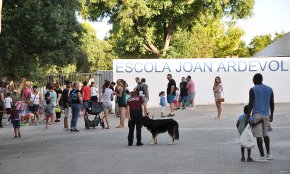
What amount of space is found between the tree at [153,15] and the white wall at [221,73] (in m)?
12.4

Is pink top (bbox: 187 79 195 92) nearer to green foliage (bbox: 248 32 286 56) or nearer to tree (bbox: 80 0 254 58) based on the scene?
tree (bbox: 80 0 254 58)

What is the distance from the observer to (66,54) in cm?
3077

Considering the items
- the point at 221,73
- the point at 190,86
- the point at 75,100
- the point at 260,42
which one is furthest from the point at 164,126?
the point at 260,42

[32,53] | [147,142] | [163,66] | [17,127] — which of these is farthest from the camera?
[163,66]

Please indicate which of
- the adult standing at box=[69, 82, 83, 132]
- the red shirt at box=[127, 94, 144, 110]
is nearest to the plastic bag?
the red shirt at box=[127, 94, 144, 110]

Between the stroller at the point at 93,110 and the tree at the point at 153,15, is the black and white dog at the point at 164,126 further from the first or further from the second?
the tree at the point at 153,15

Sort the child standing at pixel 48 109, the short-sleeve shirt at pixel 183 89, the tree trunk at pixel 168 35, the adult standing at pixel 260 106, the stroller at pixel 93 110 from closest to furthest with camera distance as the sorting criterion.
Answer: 1. the adult standing at pixel 260 106
2. the stroller at pixel 93 110
3. the child standing at pixel 48 109
4. the short-sleeve shirt at pixel 183 89
5. the tree trunk at pixel 168 35

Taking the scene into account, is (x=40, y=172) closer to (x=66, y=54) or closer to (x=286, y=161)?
(x=286, y=161)

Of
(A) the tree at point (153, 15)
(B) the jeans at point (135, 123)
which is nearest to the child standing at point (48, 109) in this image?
→ (B) the jeans at point (135, 123)

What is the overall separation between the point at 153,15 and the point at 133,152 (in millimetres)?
35835

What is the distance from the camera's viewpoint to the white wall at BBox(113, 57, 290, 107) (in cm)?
3334

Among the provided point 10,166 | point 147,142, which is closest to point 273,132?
point 147,142

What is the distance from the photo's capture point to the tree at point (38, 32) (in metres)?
27.6

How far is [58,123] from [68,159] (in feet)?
38.1
